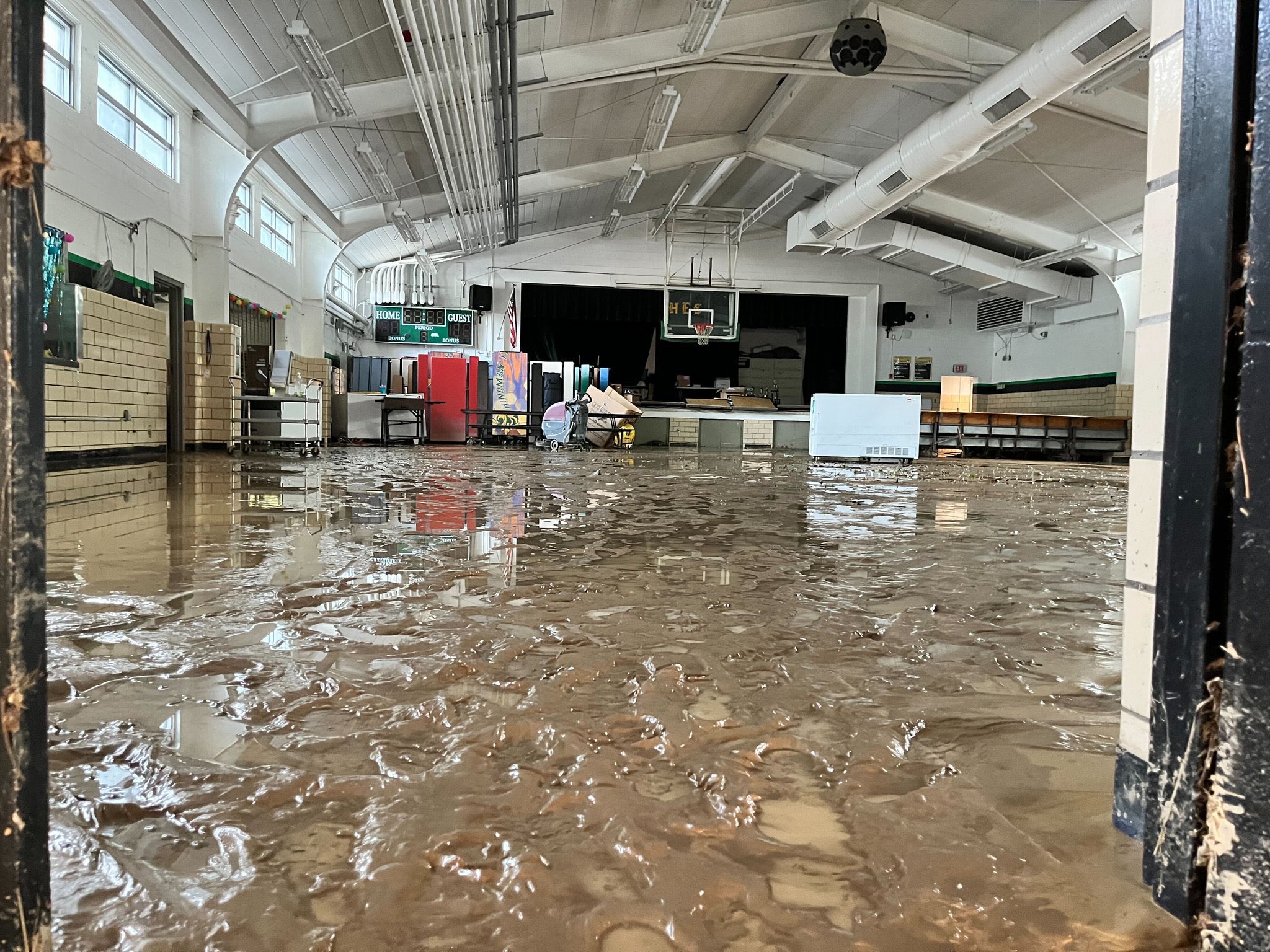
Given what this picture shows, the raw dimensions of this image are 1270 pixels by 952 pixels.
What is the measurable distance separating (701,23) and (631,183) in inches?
201

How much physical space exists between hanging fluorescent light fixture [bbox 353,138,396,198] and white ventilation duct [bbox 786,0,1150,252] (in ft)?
21.5

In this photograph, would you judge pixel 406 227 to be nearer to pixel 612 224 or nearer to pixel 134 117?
pixel 612 224

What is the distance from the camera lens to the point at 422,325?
16672mm

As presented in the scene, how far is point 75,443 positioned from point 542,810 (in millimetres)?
8129

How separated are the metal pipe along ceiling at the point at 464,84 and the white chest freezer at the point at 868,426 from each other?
18.2ft

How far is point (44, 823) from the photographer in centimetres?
59

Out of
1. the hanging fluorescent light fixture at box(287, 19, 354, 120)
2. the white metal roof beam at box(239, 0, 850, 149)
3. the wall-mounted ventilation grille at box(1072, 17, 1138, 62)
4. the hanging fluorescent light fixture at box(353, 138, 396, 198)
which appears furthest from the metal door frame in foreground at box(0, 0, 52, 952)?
the hanging fluorescent light fixture at box(353, 138, 396, 198)

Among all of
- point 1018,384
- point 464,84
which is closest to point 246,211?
point 464,84

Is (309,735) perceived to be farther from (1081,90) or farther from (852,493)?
(1081,90)

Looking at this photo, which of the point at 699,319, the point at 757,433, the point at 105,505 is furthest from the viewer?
the point at 699,319

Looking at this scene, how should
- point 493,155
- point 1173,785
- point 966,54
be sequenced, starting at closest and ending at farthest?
1. point 1173,785
2. point 966,54
3. point 493,155

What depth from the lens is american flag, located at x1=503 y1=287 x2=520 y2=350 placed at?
17.5m

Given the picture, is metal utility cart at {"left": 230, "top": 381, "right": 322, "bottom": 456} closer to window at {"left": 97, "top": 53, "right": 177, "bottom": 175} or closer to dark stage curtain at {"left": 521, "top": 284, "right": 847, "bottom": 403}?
window at {"left": 97, "top": 53, "right": 177, "bottom": 175}

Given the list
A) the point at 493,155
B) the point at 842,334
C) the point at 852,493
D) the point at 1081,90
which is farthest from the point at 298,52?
the point at 842,334
